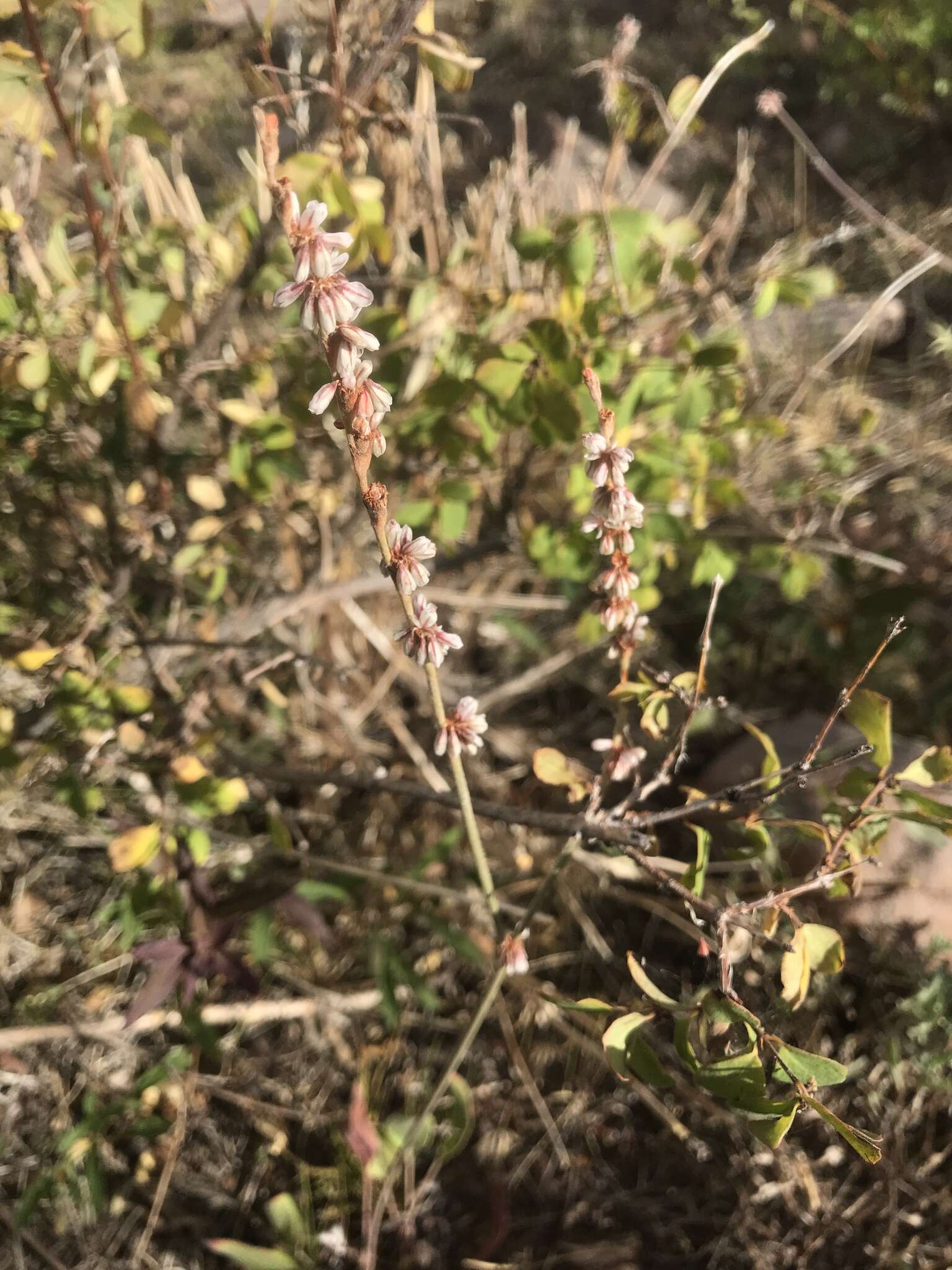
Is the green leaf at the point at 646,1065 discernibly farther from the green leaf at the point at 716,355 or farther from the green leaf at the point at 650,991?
the green leaf at the point at 716,355

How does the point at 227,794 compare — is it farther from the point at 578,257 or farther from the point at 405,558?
the point at 578,257

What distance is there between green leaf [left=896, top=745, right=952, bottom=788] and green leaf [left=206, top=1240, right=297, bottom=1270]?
44.5 inches

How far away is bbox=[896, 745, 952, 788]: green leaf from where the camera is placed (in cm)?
84

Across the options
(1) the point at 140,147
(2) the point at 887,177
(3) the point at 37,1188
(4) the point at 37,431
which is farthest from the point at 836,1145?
(2) the point at 887,177

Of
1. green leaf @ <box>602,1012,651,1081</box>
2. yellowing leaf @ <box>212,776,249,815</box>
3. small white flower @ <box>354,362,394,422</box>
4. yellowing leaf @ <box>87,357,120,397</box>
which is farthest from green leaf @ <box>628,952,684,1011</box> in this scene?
yellowing leaf @ <box>87,357,120,397</box>

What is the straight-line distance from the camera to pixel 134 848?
1.15 metres

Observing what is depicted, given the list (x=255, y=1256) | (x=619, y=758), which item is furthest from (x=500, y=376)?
(x=255, y=1256)

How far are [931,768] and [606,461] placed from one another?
46 centimetres

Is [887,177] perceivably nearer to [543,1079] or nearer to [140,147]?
[140,147]

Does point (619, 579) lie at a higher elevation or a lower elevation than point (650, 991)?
higher

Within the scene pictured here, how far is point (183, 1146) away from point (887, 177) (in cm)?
306

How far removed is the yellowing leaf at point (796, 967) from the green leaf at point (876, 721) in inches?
7.5

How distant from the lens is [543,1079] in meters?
1.59

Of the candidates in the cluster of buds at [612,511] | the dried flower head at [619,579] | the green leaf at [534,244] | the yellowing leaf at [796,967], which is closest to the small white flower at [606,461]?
the cluster of buds at [612,511]
